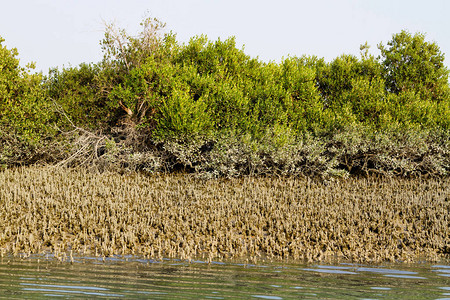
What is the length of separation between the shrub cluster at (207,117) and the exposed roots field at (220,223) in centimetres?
546

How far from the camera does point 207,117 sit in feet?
99.8

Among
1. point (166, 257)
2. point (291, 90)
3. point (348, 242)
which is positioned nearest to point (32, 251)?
point (166, 257)

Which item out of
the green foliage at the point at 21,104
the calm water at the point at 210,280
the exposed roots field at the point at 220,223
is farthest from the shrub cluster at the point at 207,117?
the calm water at the point at 210,280

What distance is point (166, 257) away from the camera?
11938 millimetres

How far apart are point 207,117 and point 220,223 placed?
1447 centimetres

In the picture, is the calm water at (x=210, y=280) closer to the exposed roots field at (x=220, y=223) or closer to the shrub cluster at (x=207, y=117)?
the exposed roots field at (x=220, y=223)

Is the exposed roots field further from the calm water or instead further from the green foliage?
the green foliage

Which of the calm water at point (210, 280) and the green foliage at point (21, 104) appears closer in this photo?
the calm water at point (210, 280)

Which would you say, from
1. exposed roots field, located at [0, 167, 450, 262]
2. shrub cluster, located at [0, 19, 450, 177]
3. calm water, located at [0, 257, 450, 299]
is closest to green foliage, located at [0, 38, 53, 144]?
shrub cluster, located at [0, 19, 450, 177]

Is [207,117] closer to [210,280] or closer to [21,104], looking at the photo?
[21,104]

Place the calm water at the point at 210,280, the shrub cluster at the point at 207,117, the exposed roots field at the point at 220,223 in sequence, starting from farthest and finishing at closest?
the shrub cluster at the point at 207,117 < the exposed roots field at the point at 220,223 < the calm water at the point at 210,280

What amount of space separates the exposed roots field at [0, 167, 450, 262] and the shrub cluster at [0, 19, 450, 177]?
546cm

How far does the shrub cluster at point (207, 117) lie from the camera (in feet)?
98.8

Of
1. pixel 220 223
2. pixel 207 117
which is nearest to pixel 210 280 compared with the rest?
pixel 220 223
